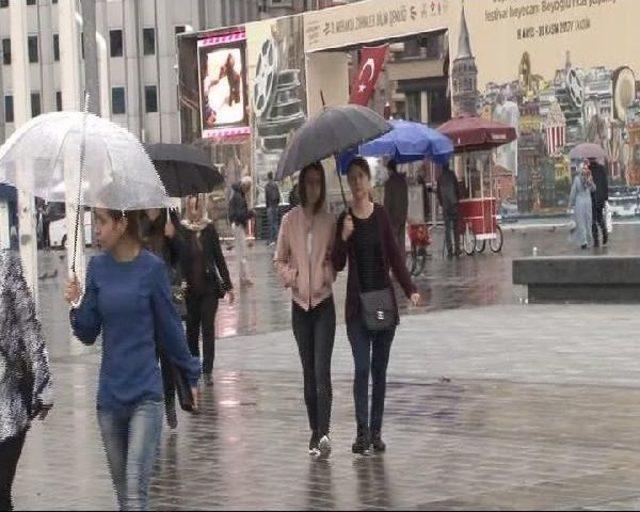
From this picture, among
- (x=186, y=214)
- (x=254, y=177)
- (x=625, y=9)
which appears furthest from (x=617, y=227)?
(x=186, y=214)

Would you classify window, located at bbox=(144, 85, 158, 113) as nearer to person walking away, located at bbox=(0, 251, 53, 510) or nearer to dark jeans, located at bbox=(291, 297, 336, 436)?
dark jeans, located at bbox=(291, 297, 336, 436)

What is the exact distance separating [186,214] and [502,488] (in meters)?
6.51

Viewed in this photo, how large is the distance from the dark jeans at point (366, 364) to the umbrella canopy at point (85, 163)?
2028 millimetres

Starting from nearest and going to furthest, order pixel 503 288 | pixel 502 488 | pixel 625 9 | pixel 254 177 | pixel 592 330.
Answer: pixel 502 488 < pixel 592 330 < pixel 503 288 < pixel 625 9 < pixel 254 177

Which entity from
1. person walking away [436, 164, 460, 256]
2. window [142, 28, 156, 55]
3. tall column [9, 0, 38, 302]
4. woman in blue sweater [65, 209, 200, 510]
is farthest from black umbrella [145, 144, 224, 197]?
window [142, 28, 156, 55]

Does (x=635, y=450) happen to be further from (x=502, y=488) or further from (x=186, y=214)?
(x=186, y=214)

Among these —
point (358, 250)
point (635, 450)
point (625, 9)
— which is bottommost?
point (635, 450)

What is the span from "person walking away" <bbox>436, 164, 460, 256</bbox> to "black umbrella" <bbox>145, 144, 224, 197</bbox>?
21.4 m

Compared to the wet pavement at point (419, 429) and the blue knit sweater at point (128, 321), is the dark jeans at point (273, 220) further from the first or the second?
the blue knit sweater at point (128, 321)

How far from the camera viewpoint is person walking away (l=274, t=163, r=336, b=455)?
1139cm

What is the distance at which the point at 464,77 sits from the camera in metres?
50.3

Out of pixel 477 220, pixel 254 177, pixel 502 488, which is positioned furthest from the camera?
pixel 254 177

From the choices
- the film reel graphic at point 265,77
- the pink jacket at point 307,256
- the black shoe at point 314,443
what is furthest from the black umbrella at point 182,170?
the film reel graphic at point 265,77

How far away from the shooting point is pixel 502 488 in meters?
9.84
